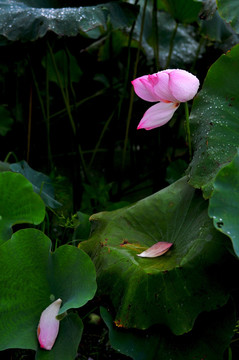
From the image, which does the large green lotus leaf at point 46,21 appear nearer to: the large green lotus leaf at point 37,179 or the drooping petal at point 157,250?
the large green lotus leaf at point 37,179

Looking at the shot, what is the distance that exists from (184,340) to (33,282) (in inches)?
12.6

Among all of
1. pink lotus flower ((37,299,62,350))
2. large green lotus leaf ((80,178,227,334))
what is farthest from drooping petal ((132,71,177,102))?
pink lotus flower ((37,299,62,350))

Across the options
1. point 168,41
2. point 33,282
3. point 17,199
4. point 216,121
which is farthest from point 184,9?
point 33,282

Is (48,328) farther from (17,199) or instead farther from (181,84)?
(181,84)

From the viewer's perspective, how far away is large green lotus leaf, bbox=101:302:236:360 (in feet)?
2.79

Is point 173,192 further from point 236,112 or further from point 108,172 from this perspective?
point 108,172

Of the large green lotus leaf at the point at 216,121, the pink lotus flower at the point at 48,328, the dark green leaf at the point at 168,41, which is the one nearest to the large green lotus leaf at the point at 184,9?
the dark green leaf at the point at 168,41

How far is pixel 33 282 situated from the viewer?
900 millimetres

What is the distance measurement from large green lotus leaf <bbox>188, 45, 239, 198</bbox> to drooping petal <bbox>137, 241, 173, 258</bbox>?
0.45ft

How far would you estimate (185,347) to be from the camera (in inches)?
34.0

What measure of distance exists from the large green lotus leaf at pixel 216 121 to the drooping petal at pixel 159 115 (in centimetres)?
8

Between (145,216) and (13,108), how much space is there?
1291 millimetres

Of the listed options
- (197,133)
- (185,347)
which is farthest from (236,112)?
(185,347)

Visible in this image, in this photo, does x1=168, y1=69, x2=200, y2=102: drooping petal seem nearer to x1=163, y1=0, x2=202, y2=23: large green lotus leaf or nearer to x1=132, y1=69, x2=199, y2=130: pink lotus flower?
x1=132, y1=69, x2=199, y2=130: pink lotus flower
